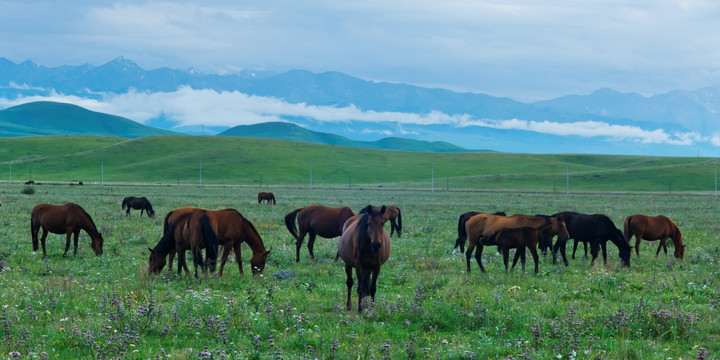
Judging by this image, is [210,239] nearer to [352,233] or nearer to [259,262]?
[259,262]

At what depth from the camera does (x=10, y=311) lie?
11398 mm

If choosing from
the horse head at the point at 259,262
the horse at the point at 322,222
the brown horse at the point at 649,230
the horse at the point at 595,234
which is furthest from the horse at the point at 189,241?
the brown horse at the point at 649,230

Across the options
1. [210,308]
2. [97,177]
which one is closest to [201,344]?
[210,308]

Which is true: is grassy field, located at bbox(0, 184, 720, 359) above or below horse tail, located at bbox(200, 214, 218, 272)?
below

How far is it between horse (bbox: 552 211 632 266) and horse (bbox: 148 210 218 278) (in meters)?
10.5

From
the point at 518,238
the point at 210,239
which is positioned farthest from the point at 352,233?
the point at 518,238

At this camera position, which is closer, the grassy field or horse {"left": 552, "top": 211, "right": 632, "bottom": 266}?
the grassy field

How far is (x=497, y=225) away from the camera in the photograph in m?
18.6

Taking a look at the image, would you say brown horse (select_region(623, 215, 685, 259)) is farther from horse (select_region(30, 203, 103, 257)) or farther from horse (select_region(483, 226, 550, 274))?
horse (select_region(30, 203, 103, 257))

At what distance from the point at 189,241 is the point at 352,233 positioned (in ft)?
17.3

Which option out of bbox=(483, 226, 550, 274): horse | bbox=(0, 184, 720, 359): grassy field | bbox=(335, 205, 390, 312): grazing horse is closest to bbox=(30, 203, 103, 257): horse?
bbox=(0, 184, 720, 359): grassy field

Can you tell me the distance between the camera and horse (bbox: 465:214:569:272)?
18.6 metres

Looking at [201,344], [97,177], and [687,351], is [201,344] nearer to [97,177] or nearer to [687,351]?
[687,351]

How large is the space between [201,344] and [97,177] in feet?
635
